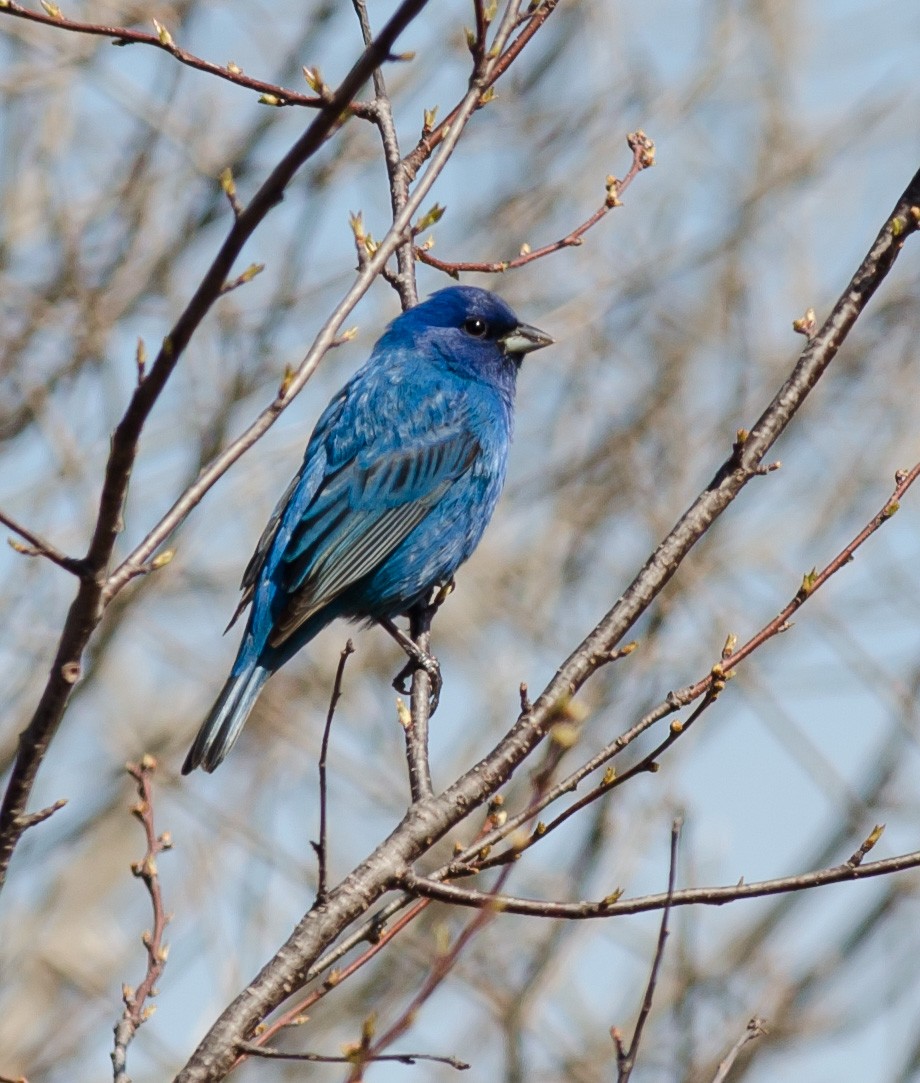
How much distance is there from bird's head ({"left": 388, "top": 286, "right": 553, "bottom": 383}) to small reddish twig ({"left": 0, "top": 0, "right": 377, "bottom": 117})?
2.36 m

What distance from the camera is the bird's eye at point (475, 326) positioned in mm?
6812

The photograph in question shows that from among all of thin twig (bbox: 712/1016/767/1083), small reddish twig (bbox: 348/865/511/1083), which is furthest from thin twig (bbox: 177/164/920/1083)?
small reddish twig (bbox: 348/865/511/1083)

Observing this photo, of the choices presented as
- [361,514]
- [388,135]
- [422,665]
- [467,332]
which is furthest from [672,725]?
[467,332]

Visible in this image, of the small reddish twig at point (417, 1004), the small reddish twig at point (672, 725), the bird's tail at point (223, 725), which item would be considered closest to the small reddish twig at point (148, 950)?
the small reddish twig at point (672, 725)

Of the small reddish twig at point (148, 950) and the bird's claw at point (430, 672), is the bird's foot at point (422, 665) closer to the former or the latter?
the bird's claw at point (430, 672)

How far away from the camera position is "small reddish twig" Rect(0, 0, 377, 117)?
12.1 feet

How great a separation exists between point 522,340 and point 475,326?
0.24 m

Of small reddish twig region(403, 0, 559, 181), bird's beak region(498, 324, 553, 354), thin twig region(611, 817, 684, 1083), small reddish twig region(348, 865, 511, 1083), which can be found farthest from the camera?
bird's beak region(498, 324, 553, 354)

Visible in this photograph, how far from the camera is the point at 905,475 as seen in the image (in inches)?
152

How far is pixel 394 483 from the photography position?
6383 millimetres

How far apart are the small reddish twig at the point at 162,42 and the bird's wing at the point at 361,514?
2.01m

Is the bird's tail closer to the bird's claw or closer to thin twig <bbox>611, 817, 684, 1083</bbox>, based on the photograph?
the bird's claw

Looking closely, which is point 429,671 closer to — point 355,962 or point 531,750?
point 531,750

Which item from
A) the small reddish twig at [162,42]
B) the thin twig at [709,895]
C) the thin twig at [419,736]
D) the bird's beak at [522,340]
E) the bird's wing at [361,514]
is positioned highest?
the bird's beak at [522,340]
